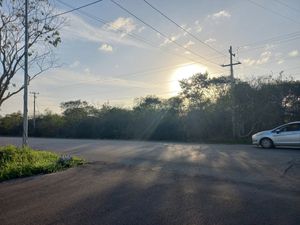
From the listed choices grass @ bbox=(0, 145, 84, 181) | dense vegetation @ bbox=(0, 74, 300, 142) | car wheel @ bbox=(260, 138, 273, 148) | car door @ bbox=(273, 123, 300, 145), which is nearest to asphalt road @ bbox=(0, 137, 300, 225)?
grass @ bbox=(0, 145, 84, 181)

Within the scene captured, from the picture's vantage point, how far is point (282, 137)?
60.9 ft

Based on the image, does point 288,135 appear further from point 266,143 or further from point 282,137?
point 266,143

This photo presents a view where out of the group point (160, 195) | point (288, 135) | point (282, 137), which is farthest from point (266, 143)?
point (160, 195)

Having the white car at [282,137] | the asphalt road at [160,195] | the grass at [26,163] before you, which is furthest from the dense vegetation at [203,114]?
the grass at [26,163]

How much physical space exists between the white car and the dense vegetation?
917 centimetres

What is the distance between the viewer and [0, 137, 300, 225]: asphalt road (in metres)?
6.17

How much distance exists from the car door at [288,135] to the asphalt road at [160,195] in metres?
5.63

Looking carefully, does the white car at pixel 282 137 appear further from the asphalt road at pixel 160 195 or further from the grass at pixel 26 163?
the grass at pixel 26 163

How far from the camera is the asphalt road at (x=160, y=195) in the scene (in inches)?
243

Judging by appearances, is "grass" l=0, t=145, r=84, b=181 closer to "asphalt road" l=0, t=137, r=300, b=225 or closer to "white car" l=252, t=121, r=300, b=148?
"asphalt road" l=0, t=137, r=300, b=225

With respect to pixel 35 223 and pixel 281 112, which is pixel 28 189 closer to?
pixel 35 223

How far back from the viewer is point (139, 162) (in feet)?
46.5

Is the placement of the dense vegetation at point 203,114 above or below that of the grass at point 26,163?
above

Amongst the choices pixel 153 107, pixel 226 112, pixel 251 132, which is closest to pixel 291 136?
pixel 251 132
